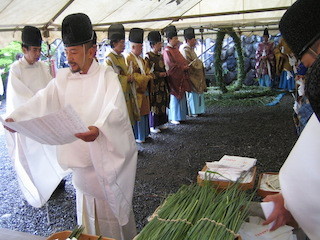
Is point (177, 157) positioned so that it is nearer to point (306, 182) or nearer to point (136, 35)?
point (136, 35)

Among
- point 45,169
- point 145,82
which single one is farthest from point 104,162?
point 145,82

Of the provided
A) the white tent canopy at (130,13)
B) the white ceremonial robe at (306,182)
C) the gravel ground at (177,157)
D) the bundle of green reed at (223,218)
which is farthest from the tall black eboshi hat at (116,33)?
the white ceremonial robe at (306,182)

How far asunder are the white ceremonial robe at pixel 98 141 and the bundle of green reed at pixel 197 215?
0.60 meters

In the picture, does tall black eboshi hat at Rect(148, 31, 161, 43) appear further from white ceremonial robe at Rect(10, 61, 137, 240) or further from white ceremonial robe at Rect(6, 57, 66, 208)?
white ceremonial robe at Rect(10, 61, 137, 240)

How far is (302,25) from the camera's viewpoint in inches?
41.7

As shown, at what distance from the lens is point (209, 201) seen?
1.59 meters

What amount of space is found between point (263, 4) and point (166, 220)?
7.40m

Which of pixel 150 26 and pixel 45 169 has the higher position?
pixel 150 26

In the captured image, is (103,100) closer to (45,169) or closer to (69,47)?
(69,47)

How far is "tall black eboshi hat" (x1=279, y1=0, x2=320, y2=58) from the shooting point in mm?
1041

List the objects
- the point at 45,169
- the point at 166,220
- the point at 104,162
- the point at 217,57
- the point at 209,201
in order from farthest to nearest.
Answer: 1. the point at 217,57
2. the point at 45,169
3. the point at 104,162
4. the point at 209,201
5. the point at 166,220

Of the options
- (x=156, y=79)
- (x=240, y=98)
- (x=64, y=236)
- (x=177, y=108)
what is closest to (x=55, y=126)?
(x=64, y=236)

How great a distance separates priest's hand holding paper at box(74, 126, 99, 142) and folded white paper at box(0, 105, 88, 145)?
0.03m

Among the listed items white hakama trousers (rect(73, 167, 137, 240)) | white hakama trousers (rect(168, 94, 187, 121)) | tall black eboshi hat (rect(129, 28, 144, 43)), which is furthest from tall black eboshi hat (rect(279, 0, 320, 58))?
white hakama trousers (rect(168, 94, 187, 121))
